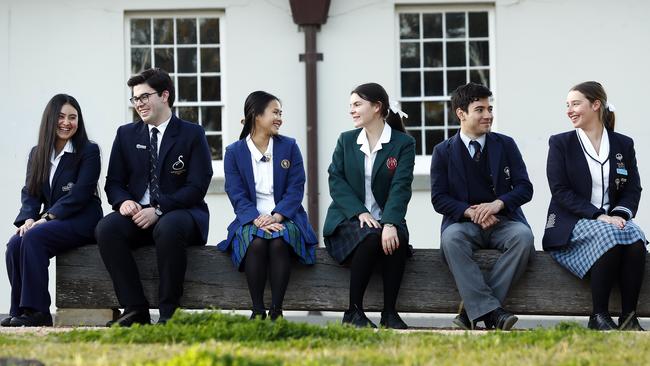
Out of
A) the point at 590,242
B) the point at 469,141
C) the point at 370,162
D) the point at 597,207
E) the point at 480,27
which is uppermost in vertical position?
the point at 480,27

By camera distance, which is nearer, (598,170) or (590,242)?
(590,242)

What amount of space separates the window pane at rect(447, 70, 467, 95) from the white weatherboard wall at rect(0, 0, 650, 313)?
0.35 m

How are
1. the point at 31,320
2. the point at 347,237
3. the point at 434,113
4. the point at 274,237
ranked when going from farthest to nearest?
the point at 434,113 < the point at 31,320 < the point at 347,237 < the point at 274,237

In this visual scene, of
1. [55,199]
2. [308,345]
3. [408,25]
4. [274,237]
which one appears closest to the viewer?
[308,345]

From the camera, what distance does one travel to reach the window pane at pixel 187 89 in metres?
12.9

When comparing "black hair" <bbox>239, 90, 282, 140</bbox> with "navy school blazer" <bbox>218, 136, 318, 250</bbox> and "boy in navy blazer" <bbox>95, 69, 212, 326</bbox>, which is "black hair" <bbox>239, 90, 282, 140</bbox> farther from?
"boy in navy blazer" <bbox>95, 69, 212, 326</bbox>

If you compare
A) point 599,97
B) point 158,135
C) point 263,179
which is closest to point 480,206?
point 599,97

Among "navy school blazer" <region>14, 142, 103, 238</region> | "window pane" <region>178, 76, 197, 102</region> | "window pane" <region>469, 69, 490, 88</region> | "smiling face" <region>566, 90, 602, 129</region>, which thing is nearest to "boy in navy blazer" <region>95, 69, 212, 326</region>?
"navy school blazer" <region>14, 142, 103, 238</region>

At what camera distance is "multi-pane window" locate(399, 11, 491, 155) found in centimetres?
1280

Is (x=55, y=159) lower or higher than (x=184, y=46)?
lower

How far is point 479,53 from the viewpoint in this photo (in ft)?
42.1

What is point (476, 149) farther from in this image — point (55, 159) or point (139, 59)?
point (139, 59)

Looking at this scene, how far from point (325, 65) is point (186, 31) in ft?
4.90

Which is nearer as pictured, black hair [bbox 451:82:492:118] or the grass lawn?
the grass lawn
